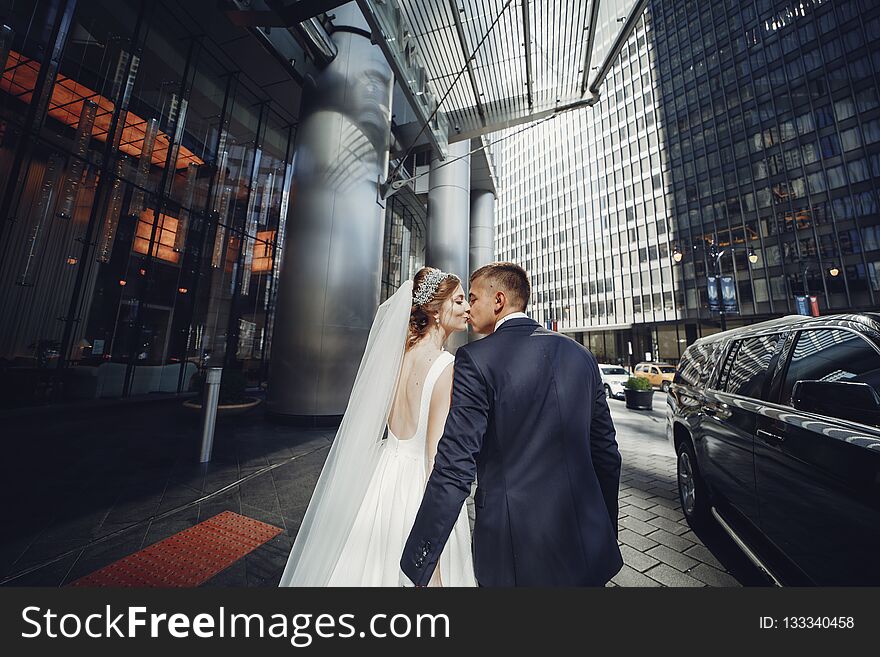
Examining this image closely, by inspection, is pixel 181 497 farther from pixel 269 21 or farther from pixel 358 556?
pixel 269 21

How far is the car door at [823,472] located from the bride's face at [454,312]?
6.67 feet

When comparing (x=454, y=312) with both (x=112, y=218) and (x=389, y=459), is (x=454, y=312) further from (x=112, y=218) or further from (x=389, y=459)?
(x=112, y=218)

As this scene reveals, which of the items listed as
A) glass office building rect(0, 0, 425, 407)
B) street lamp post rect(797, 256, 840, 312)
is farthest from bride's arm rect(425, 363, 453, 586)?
street lamp post rect(797, 256, 840, 312)

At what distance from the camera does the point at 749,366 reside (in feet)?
9.57

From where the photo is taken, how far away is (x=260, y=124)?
41.1 feet

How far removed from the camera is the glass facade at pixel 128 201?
776 cm

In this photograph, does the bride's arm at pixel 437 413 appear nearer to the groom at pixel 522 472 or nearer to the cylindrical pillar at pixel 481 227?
the groom at pixel 522 472

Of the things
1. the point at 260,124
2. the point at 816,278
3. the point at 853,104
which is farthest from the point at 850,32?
the point at 260,124

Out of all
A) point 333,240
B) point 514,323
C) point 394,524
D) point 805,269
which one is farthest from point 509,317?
point 805,269

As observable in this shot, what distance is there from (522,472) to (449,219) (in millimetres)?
15485

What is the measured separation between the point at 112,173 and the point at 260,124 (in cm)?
531

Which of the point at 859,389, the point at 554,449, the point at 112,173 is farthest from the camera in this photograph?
the point at 112,173

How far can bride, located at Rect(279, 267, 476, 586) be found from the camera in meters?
2.02

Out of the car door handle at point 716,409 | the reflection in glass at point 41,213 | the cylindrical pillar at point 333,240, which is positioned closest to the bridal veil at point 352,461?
the car door handle at point 716,409
